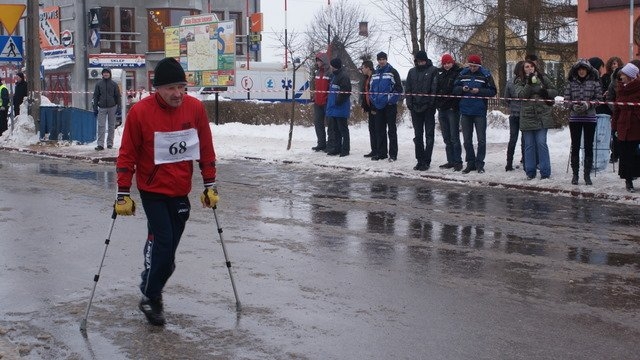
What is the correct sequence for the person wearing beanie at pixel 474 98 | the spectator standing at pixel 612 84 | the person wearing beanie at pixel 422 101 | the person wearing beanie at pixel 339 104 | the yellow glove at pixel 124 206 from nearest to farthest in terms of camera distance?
the yellow glove at pixel 124 206
the spectator standing at pixel 612 84
the person wearing beanie at pixel 474 98
the person wearing beanie at pixel 422 101
the person wearing beanie at pixel 339 104

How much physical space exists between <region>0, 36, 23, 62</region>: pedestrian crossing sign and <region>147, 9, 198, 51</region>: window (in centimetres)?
3253

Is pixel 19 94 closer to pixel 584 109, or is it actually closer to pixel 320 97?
pixel 320 97

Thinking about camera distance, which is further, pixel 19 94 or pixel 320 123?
pixel 19 94

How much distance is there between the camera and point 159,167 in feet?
24.5

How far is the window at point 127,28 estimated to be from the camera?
5969 cm

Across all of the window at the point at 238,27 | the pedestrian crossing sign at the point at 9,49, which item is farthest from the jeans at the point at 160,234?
the window at the point at 238,27

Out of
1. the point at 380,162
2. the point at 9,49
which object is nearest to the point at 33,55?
the point at 9,49

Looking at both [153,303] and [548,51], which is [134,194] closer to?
[153,303]

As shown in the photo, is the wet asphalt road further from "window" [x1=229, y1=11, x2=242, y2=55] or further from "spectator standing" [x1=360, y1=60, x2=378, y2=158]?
"window" [x1=229, y1=11, x2=242, y2=55]

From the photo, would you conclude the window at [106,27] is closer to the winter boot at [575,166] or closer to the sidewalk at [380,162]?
the sidewalk at [380,162]

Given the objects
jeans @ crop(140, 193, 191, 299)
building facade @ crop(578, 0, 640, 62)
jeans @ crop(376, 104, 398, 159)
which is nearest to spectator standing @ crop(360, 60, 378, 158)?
jeans @ crop(376, 104, 398, 159)

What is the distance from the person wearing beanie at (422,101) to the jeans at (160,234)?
10938 millimetres

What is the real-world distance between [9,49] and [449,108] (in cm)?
1466

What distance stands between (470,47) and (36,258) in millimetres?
32293
